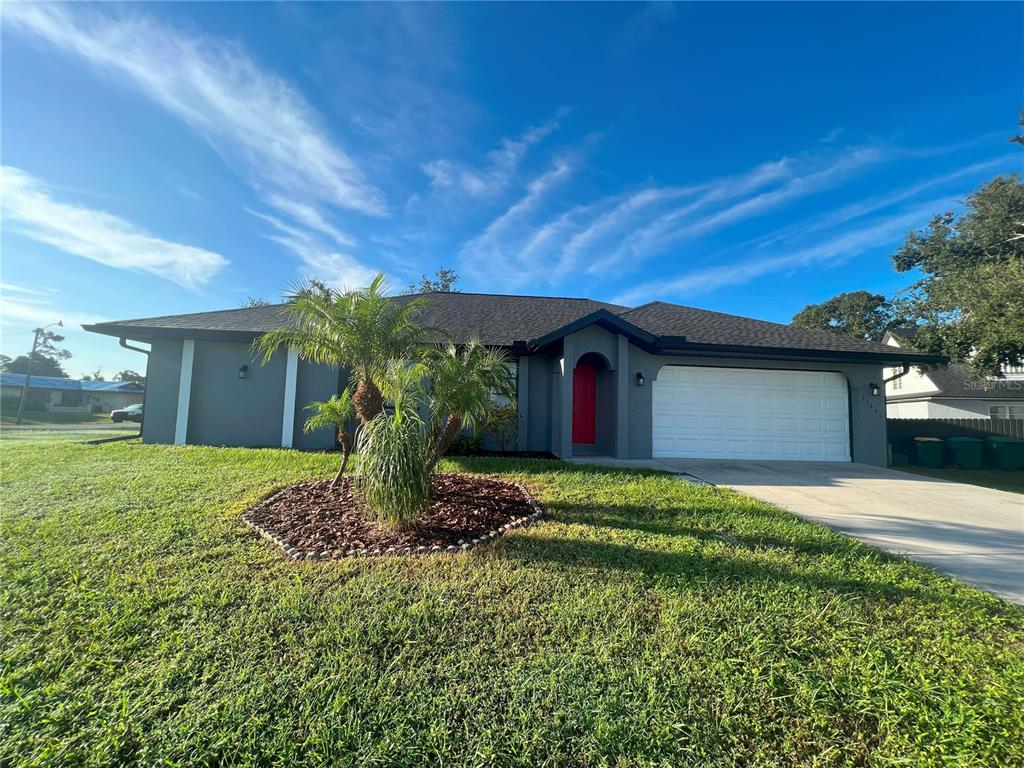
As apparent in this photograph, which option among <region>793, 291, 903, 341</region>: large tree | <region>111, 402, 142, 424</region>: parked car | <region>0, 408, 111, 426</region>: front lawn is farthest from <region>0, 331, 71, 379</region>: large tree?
<region>793, 291, 903, 341</region>: large tree

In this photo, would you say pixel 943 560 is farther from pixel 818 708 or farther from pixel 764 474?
pixel 764 474

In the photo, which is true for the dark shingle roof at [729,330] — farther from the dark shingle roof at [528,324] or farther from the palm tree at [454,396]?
the palm tree at [454,396]

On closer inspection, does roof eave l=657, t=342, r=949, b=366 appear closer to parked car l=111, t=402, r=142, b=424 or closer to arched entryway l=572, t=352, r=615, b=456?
arched entryway l=572, t=352, r=615, b=456

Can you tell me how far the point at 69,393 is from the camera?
42.6 meters

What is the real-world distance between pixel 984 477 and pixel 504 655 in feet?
50.9

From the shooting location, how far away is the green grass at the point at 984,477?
9.48 metres

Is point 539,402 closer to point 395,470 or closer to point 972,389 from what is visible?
point 395,470

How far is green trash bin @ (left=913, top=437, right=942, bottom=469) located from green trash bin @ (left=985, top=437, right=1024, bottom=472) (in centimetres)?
149

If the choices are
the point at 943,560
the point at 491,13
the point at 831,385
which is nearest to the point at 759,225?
the point at 831,385

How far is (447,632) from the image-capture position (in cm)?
287

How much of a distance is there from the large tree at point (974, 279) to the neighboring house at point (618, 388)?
1848 millimetres

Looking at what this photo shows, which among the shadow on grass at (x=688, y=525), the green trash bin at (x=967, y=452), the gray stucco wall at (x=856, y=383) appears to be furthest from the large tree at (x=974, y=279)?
the shadow on grass at (x=688, y=525)

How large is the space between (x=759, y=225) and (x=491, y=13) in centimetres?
1106

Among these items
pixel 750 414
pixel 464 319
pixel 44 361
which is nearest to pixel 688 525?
pixel 750 414
